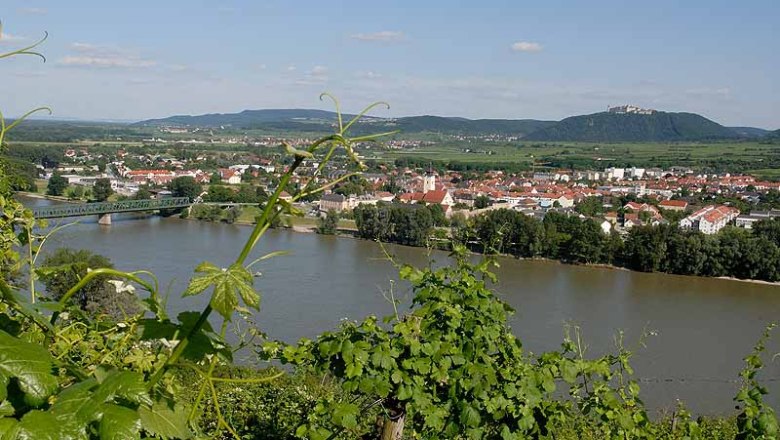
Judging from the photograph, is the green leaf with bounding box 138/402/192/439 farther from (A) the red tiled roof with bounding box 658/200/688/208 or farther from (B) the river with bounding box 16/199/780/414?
(A) the red tiled roof with bounding box 658/200/688/208

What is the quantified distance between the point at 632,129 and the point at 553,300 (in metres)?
78.1

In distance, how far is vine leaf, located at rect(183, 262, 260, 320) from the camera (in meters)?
0.35

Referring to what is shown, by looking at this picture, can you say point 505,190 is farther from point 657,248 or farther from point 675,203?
point 657,248

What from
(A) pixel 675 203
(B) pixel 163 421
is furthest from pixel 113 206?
(A) pixel 675 203

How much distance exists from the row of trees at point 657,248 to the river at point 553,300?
0.43 m

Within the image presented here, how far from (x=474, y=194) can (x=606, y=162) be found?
2239cm

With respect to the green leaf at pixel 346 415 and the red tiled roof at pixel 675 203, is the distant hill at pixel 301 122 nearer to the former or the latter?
the red tiled roof at pixel 675 203

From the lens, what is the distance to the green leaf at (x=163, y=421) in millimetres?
409

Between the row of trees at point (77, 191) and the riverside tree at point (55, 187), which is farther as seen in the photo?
the riverside tree at point (55, 187)

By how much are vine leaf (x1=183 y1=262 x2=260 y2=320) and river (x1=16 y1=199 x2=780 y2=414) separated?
395 centimetres

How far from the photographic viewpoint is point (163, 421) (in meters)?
0.42

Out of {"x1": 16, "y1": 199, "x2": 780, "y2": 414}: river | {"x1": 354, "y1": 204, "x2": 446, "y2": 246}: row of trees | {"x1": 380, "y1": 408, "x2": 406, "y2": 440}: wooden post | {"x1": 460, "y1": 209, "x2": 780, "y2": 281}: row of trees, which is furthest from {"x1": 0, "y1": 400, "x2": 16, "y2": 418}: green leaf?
{"x1": 354, "y1": 204, "x2": 446, "y2": 246}: row of trees

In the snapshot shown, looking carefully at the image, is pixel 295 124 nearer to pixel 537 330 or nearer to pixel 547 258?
pixel 547 258

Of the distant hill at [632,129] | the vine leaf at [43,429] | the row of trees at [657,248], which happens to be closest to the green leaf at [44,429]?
the vine leaf at [43,429]
